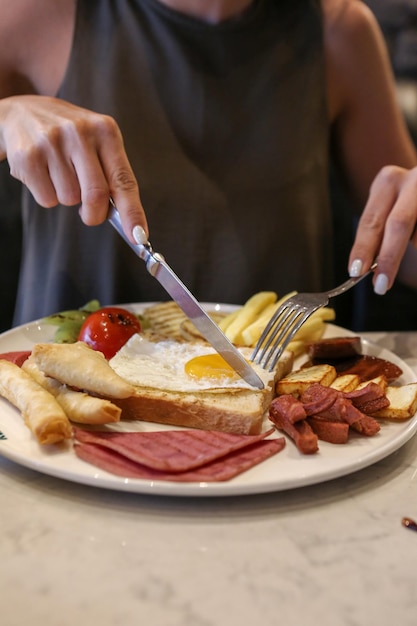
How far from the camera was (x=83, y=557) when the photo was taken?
3.50 feet

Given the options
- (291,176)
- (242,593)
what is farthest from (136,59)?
(242,593)

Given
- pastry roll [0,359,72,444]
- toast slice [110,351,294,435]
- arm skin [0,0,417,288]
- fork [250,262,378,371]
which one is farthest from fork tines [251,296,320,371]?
pastry roll [0,359,72,444]

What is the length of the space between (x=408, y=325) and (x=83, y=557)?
3.60m

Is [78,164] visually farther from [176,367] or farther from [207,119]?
[207,119]

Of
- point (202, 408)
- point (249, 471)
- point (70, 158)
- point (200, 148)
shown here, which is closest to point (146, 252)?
point (70, 158)

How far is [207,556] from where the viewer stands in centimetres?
108

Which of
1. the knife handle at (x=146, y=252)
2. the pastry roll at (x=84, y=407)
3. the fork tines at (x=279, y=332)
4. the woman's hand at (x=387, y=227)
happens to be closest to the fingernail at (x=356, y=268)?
the woman's hand at (x=387, y=227)

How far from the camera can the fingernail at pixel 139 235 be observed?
1.64 m

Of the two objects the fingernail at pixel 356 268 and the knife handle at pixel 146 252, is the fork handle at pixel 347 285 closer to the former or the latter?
the fingernail at pixel 356 268

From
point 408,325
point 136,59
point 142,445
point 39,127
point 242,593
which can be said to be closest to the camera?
point 242,593

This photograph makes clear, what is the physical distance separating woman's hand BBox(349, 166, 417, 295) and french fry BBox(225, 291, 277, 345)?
37cm

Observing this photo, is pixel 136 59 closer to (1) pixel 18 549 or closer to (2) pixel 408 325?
(1) pixel 18 549

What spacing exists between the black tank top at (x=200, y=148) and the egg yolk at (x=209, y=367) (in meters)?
0.99

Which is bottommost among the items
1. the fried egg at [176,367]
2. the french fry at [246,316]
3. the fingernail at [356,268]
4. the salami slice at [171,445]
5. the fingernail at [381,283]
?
the french fry at [246,316]
